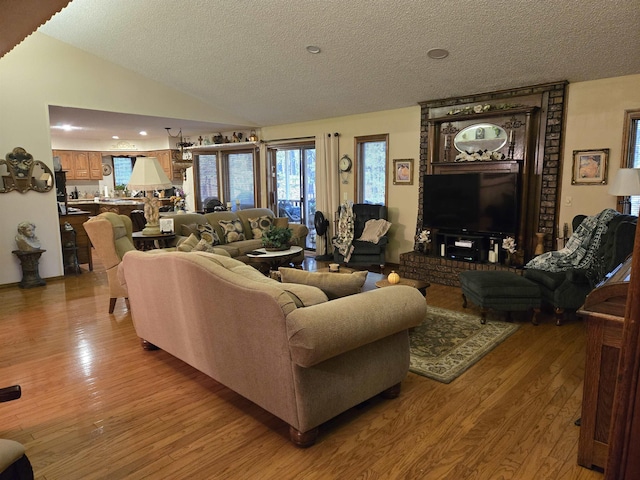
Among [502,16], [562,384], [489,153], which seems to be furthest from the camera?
[489,153]

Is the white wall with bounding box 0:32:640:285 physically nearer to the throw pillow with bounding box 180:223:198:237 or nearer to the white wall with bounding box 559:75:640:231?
the white wall with bounding box 559:75:640:231

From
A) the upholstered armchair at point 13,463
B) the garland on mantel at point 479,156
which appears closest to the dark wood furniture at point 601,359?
the upholstered armchair at point 13,463

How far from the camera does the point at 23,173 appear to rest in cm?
579

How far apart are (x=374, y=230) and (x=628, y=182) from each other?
333 centimetres

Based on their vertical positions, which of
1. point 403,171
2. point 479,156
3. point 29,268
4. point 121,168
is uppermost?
point 121,168

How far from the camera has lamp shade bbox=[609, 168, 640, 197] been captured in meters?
4.03

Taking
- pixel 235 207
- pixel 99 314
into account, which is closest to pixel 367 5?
pixel 99 314

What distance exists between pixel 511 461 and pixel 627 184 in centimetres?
323

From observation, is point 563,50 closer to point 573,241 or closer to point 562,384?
point 573,241

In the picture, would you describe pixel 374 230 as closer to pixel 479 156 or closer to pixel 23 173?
pixel 479 156

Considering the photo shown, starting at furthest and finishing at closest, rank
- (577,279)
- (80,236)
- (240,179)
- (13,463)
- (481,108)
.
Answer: (240,179) < (80,236) < (481,108) < (577,279) < (13,463)

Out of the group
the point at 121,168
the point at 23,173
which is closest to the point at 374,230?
the point at 23,173

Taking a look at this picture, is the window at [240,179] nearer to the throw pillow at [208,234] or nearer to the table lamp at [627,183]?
the throw pillow at [208,234]

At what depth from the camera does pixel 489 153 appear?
18.2 ft
